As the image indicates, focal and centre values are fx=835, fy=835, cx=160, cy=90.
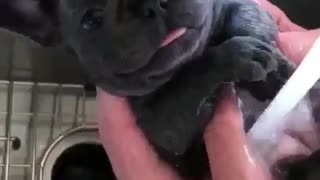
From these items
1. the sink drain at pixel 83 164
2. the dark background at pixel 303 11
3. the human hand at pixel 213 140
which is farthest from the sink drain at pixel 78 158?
the dark background at pixel 303 11

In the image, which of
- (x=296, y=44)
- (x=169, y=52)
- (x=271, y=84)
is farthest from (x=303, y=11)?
(x=169, y=52)

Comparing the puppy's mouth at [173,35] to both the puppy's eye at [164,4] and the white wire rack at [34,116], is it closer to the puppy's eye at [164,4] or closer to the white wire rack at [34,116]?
the puppy's eye at [164,4]

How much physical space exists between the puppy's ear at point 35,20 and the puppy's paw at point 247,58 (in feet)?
0.59

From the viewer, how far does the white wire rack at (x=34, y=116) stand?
1.26 metres

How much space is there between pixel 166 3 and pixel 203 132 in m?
0.17

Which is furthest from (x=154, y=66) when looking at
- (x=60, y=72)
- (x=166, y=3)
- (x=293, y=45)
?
(x=60, y=72)

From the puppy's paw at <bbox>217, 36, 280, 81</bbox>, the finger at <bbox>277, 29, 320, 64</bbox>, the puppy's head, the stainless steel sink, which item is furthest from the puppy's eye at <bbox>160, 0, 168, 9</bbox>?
the stainless steel sink

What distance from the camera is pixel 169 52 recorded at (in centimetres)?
82

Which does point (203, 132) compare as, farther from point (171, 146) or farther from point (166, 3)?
point (166, 3)

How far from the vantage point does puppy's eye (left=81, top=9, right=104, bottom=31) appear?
0.81m

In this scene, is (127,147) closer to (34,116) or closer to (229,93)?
(229,93)

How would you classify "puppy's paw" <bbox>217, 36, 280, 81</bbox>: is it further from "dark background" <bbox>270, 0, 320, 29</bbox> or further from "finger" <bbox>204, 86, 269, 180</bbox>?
"dark background" <bbox>270, 0, 320, 29</bbox>

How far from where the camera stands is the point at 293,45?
3.27 feet

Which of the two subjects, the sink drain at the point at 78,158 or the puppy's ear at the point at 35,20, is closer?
the puppy's ear at the point at 35,20
